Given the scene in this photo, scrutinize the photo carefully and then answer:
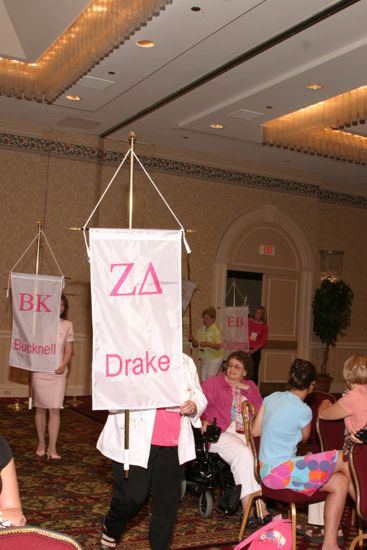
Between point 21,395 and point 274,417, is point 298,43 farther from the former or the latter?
point 21,395

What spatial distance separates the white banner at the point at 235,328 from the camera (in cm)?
1022

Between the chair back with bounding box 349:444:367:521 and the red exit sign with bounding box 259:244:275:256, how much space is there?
8.73 m

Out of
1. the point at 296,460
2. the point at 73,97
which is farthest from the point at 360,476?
the point at 73,97

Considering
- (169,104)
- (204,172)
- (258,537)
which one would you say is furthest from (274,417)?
(204,172)

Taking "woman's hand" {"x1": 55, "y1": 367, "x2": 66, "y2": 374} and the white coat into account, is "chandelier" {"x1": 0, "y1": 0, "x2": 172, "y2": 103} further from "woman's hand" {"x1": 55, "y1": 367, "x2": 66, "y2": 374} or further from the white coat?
the white coat

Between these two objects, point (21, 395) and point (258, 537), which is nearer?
point (258, 537)

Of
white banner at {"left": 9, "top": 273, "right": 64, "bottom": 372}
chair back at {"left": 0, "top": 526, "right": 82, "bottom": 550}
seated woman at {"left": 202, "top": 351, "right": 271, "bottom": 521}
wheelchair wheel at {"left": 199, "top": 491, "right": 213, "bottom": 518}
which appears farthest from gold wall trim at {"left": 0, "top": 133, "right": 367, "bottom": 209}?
chair back at {"left": 0, "top": 526, "right": 82, "bottom": 550}

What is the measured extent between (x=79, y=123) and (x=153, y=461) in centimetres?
745

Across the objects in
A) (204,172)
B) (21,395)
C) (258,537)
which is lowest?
(21,395)

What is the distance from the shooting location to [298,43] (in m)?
6.82

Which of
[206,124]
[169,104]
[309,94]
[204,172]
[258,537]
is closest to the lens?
[258,537]

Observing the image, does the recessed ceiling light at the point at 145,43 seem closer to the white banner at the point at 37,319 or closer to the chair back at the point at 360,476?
the white banner at the point at 37,319

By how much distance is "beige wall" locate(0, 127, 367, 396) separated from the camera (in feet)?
34.6

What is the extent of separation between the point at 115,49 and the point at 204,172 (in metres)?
4.96
